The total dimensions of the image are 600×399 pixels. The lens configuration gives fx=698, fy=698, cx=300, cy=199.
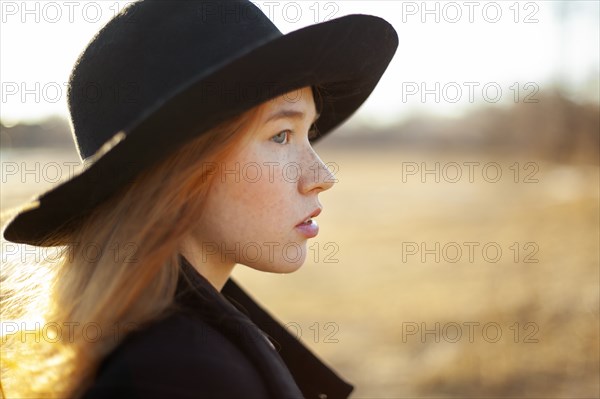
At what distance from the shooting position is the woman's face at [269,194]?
1.93 metres

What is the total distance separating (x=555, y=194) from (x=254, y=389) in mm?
16147

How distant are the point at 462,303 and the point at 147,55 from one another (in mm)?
7351

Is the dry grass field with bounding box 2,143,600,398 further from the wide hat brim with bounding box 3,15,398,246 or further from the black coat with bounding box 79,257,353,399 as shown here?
the black coat with bounding box 79,257,353,399

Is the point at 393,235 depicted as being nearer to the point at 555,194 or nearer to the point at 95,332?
the point at 555,194

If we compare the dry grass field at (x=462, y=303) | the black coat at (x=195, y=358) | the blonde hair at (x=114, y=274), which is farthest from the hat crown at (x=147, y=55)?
the dry grass field at (x=462, y=303)

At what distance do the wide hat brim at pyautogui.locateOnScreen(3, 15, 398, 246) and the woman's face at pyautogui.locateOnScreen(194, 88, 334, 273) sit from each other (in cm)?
15

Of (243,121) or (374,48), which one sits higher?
(374,48)

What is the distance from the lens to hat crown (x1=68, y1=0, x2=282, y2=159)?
5.75 ft

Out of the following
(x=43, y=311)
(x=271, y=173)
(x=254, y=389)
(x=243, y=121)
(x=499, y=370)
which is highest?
(x=243, y=121)

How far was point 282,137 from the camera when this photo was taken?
2027 millimetres

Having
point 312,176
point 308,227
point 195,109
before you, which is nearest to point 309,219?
point 308,227

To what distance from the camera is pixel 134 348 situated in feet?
5.07

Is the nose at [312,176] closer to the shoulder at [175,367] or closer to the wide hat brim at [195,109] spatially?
the wide hat brim at [195,109]

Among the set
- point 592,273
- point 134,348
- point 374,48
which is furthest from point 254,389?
point 592,273
